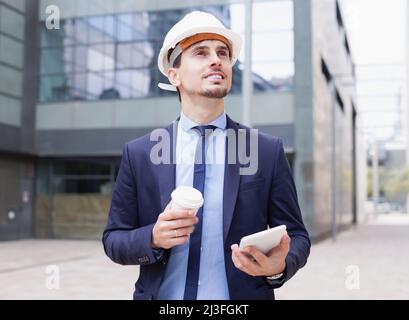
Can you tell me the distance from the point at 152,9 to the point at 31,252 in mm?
8968

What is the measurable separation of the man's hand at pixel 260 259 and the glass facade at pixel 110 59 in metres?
16.4

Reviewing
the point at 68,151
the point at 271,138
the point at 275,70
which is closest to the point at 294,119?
the point at 275,70

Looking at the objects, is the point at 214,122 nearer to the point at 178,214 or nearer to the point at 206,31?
the point at 206,31

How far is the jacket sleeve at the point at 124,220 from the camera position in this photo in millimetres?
1718

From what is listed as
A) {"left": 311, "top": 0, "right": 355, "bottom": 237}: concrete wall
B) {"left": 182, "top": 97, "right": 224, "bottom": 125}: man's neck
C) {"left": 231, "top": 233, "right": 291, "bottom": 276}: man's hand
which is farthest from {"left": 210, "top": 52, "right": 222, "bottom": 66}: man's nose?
{"left": 311, "top": 0, "right": 355, "bottom": 237}: concrete wall

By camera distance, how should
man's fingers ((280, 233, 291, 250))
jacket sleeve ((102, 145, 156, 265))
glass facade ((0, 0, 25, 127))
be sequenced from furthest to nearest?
1. glass facade ((0, 0, 25, 127))
2. jacket sleeve ((102, 145, 156, 265))
3. man's fingers ((280, 233, 291, 250))

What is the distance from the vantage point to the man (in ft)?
5.69

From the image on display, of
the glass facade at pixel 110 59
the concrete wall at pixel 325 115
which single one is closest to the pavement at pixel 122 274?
the concrete wall at pixel 325 115

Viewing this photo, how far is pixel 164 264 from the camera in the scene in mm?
1751

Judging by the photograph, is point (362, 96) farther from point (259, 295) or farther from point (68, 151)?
point (259, 295)

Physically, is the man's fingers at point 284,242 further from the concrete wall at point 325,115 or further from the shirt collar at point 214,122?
the concrete wall at point 325,115

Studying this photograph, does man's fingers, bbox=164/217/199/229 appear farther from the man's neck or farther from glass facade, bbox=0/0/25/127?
glass facade, bbox=0/0/25/127

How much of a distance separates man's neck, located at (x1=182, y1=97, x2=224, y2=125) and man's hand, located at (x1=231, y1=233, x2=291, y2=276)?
0.49m

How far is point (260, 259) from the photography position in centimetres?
155
